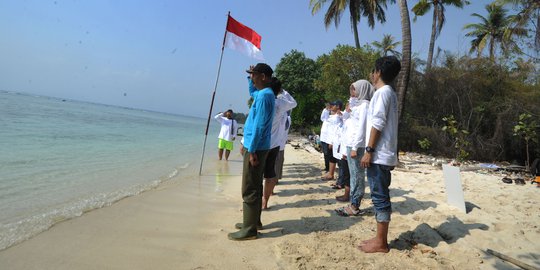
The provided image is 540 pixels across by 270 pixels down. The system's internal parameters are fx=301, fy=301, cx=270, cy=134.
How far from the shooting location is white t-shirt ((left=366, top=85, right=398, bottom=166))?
277 centimetres

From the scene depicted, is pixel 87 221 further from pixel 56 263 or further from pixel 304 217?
pixel 304 217

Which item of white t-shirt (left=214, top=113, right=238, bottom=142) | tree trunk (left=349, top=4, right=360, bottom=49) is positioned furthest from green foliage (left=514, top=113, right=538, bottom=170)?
tree trunk (left=349, top=4, right=360, bottom=49)

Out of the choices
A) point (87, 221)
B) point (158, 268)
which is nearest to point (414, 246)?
point (158, 268)

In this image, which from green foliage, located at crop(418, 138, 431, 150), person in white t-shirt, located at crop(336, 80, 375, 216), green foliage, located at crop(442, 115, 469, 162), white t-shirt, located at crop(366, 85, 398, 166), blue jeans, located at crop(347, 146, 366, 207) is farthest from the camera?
green foliage, located at crop(418, 138, 431, 150)

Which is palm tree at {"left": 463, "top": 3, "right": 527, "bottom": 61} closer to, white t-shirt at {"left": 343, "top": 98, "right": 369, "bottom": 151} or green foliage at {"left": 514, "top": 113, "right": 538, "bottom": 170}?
green foliage at {"left": 514, "top": 113, "right": 538, "bottom": 170}

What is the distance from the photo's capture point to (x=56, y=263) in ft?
8.14

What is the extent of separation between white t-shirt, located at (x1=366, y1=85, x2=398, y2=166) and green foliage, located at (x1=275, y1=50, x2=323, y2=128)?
21245 millimetres

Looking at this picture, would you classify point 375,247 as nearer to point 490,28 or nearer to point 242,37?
point 242,37

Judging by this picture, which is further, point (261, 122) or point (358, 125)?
point (358, 125)

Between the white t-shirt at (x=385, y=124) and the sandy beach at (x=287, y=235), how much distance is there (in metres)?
0.91

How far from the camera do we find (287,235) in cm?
329

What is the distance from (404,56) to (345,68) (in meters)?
6.77

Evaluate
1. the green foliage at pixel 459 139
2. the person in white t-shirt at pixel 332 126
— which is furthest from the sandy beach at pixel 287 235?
the green foliage at pixel 459 139

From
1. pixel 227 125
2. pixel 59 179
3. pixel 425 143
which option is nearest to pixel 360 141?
pixel 59 179
